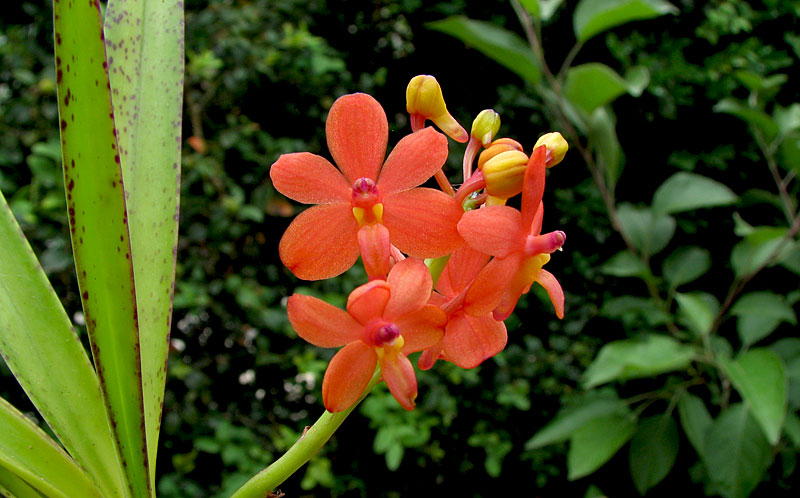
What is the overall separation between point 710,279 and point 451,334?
1558 mm

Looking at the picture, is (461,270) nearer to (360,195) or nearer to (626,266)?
(360,195)

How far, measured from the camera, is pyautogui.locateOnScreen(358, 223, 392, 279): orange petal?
39 cm

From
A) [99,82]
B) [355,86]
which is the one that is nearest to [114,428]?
[99,82]

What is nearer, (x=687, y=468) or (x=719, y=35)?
(x=687, y=468)

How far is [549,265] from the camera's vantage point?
1.61 m

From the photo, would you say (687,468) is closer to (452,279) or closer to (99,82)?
(452,279)

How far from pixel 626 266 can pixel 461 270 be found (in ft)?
3.67

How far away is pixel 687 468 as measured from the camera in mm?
1662

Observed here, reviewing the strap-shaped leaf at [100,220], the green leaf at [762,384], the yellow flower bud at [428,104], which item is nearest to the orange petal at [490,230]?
the yellow flower bud at [428,104]

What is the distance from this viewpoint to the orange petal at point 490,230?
39 centimetres

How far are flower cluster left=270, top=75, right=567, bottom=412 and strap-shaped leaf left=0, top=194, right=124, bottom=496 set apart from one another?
21 centimetres

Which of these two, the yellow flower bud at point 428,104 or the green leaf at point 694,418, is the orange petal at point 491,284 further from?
the green leaf at point 694,418

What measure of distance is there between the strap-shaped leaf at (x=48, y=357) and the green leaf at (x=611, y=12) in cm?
112

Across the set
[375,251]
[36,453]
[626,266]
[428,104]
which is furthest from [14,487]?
[626,266]
